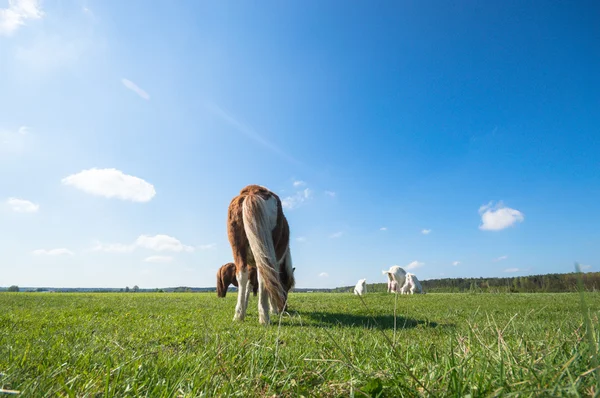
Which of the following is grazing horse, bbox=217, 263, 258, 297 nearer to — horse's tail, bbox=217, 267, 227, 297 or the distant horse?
horse's tail, bbox=217, 267, 227, 297

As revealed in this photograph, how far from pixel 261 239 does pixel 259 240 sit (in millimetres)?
49

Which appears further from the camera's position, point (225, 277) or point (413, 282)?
point (413, 282)

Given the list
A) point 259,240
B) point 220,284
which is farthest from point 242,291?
point 220,284

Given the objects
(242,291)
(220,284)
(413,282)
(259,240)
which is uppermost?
(259,240)

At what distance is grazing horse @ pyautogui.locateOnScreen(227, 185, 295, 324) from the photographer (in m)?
5.38

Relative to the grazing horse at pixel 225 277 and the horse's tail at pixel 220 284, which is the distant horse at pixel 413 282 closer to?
the grazing horse at pixel 225 277

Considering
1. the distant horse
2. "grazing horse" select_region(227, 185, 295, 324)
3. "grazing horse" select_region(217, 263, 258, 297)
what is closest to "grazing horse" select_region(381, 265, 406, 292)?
the distant horse

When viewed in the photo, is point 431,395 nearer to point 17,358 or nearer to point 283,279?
point 17,358

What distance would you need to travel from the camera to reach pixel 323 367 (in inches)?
70.9

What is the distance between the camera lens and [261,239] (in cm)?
564

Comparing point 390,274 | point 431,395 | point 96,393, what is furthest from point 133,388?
point 390,274

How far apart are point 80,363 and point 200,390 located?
42.1 inches

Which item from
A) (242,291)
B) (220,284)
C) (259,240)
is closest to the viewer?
(259,240)

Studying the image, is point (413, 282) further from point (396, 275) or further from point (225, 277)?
point (225, 277)
